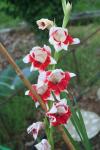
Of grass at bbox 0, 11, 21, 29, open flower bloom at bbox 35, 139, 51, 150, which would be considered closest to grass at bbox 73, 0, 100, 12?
grass at bbox 0, 11, 21, 29

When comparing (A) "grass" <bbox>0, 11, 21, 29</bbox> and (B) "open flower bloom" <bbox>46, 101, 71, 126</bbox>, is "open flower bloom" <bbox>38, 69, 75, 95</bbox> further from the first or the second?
(A) "grass" <bbox>0, 11, 21, 29</bbox>

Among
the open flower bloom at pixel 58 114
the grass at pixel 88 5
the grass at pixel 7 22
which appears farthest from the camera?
the grass at pixel 7 22

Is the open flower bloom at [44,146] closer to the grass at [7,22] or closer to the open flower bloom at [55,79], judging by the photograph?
the open flower bloom at [55,79]

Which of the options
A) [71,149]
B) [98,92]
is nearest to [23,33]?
[98,92]

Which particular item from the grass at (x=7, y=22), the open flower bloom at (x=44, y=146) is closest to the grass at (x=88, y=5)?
the grass at (x=7, y=22)

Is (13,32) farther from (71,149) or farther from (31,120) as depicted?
(71,149)
